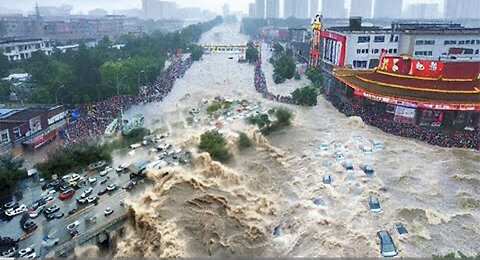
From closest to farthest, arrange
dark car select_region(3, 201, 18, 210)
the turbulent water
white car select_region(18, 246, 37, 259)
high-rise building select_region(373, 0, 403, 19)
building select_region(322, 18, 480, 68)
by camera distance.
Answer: white car select_region(18, 246, 37, 259), the turbulent water, dark car select_region(3, 201, 18, 210), building select_region(322, 18, 480, 68), high-rise building select_region(373, 0, 403, 19)

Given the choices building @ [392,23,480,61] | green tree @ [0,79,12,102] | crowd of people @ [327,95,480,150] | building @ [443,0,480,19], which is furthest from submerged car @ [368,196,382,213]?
building @ [443,0,480,19]

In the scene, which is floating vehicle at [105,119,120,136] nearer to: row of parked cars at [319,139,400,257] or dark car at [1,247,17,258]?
dark car at [1,247,17,258]

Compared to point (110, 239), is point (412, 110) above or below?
above

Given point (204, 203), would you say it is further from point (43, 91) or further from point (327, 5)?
point (327, 5)

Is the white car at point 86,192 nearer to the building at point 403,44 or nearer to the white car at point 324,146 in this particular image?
the white car at point 324,146

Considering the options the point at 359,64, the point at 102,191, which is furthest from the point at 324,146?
the point at 359,64

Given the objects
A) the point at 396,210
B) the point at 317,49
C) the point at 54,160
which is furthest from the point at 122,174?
the point at 317,49

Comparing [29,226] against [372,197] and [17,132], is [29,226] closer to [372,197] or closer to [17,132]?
[17,132]
